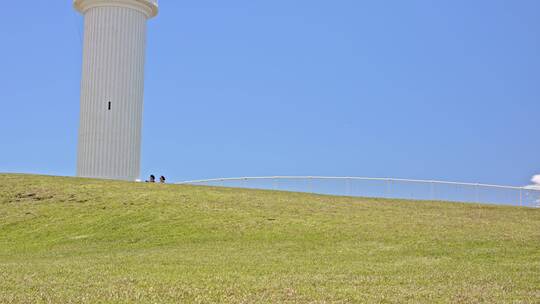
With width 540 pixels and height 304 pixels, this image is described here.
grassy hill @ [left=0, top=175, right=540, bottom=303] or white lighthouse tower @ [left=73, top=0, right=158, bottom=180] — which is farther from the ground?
white lighthouse tower @ [left=73, top=0, right=158, bottom=180]

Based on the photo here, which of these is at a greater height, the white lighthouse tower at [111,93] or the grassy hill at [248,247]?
the white lighthouse tower at [111,93]

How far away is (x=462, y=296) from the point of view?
10.8 metres

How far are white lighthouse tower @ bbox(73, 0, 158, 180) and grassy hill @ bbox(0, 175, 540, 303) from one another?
584 cm

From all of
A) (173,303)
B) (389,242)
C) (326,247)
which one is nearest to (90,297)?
(173,303)

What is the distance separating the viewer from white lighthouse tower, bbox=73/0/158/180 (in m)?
39.6

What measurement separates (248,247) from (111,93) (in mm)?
23195

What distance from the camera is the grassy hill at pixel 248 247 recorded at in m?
11.1

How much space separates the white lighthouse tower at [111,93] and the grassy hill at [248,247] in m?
5.84

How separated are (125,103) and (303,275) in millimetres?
28907

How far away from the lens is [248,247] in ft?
62.4

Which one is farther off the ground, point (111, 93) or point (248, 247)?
point (111, 93)

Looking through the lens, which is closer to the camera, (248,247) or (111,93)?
(248,247)

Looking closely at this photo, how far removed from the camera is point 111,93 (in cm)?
3978

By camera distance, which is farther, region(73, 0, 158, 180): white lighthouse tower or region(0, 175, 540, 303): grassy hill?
region(73, 0, 158, 180): white lighthouse tower
